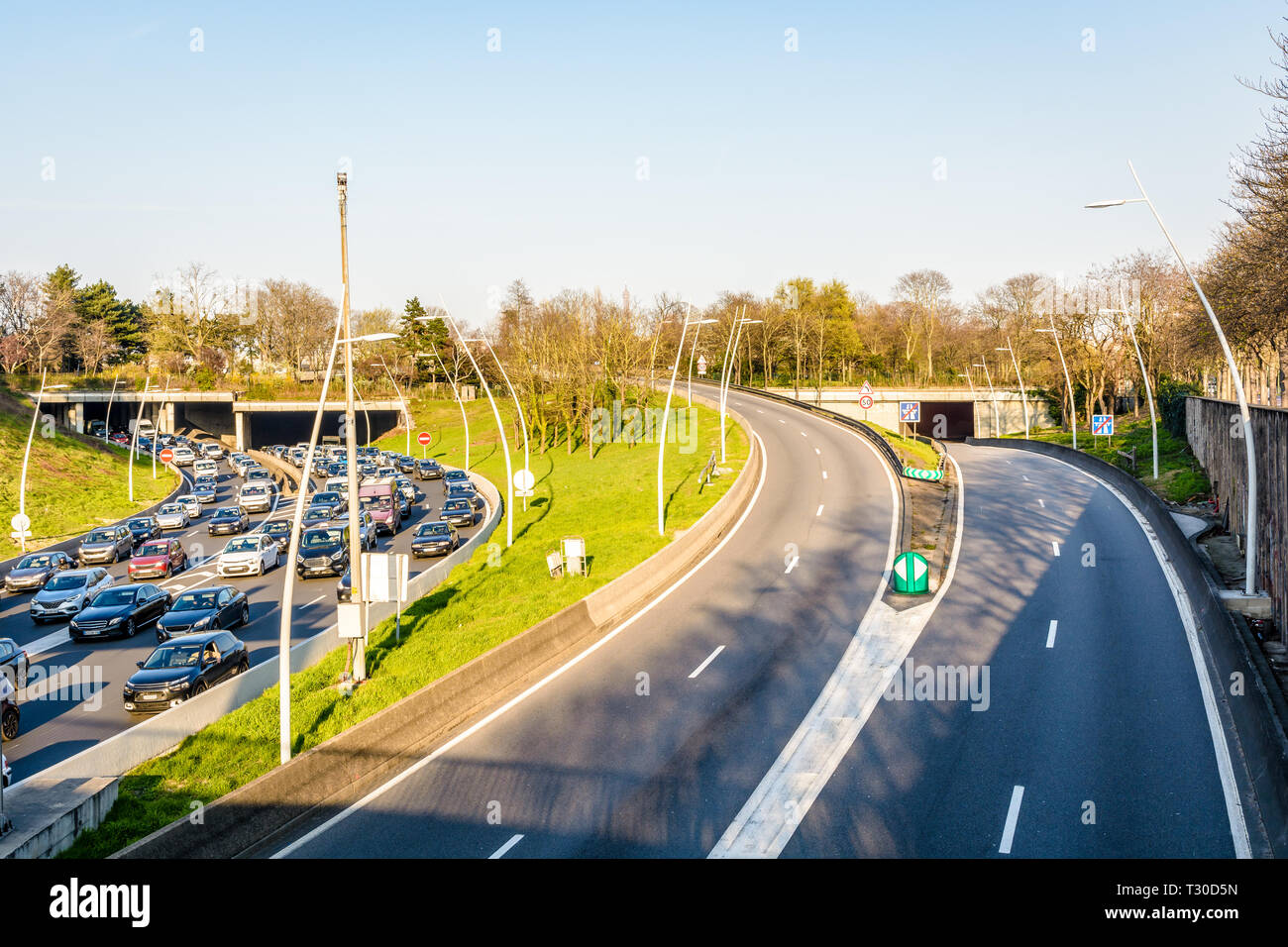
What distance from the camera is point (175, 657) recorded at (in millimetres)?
Result: 22516

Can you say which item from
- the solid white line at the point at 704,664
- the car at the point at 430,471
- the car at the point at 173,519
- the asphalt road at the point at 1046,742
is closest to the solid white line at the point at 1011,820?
the asphalt road at the point at 1046,742

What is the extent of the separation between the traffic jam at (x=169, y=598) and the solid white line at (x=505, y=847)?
977 centimetres

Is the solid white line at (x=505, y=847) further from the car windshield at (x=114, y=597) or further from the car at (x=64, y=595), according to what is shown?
the car at (x=64, y=595)

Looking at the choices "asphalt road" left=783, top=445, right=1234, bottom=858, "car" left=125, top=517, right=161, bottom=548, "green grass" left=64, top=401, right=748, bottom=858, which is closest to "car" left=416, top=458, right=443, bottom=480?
"green grass" left=64, top=401, right=748, bottom=858

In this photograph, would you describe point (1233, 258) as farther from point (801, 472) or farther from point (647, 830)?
point (647, 830)

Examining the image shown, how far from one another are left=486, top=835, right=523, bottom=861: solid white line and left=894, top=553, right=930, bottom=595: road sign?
1676 cm

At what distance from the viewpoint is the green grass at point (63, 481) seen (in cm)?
6043

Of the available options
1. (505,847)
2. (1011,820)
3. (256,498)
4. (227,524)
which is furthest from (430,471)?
(1011,820)

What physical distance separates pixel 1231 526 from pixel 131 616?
A: 35.3 m

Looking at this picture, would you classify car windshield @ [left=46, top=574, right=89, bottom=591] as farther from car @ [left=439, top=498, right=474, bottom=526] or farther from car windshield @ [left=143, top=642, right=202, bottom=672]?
car @ [left=439, top=498, right=474, bottom=526]

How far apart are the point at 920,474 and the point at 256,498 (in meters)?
41.6

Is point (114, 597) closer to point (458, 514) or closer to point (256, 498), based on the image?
point (458, 514)

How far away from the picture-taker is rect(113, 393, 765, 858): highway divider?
45.6 ft
